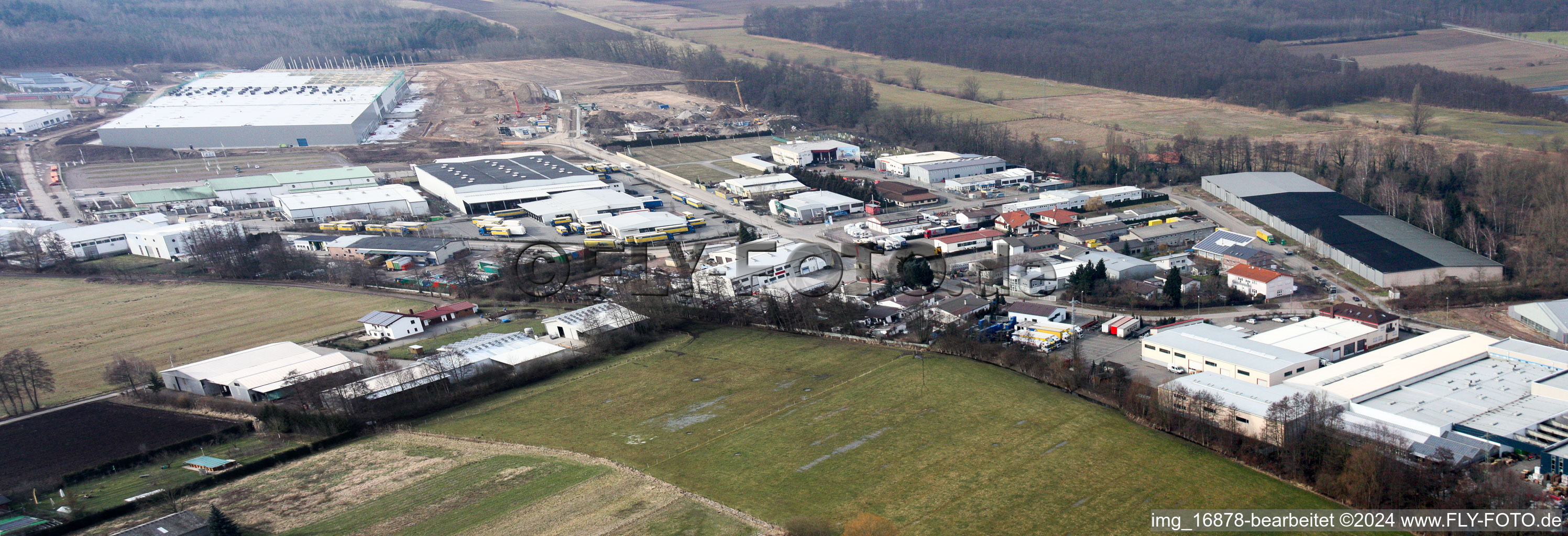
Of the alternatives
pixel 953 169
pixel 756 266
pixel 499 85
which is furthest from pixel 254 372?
pixel 499 85

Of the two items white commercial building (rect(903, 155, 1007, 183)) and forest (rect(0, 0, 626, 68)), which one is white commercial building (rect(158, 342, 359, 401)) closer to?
white commercial building (rect(903, 155, 1007, 183))

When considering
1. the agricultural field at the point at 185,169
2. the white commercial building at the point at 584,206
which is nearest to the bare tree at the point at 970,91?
the white commercial building at the point at 584,206

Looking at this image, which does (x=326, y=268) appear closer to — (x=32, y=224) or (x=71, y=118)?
(x=32, y=224)

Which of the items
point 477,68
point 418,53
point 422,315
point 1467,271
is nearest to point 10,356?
point 422,315

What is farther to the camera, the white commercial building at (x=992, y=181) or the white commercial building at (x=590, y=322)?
the white commercial building at (x=992, y=181)

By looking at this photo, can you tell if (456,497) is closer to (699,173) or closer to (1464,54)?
(699,173)

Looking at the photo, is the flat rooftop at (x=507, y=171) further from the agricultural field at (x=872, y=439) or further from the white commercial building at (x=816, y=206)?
the agricultural field at (x=872, y=439)

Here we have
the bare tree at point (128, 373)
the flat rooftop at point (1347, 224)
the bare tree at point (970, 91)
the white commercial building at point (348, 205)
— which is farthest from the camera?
the bare tree at point (970, 91)
